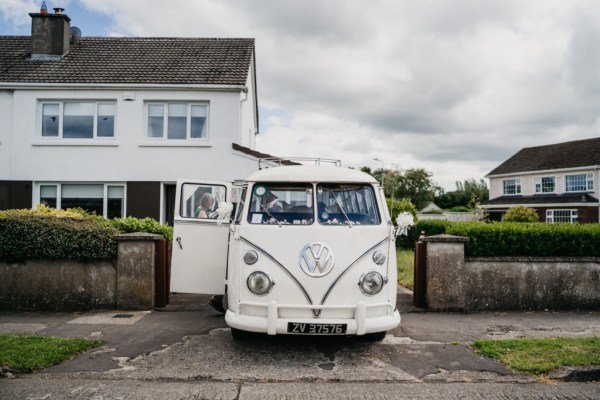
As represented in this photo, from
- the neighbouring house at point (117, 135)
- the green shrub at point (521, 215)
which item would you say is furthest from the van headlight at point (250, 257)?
the green shrub at point (521, 215)

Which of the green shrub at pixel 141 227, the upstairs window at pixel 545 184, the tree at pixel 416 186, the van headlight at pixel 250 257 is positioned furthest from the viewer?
the tree at pixel 416 186

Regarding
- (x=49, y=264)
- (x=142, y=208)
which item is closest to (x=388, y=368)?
Answer: (x=49, y=264)

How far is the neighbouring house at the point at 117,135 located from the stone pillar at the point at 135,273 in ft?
27.5

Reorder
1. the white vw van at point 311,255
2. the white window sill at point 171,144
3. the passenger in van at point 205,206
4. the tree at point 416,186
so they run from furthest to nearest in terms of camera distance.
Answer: the tree at point 416,186 < the white window sill at point 171,144 < the passenger in van at point 205,206 < the white vw van at point 311,255

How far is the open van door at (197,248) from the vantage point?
283 inches

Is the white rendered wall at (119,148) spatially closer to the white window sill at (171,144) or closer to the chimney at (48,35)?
the white window sill at (171,144)

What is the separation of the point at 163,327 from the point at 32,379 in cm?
239

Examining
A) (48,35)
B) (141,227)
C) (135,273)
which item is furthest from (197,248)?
(48,35)

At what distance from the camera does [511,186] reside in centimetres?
4997

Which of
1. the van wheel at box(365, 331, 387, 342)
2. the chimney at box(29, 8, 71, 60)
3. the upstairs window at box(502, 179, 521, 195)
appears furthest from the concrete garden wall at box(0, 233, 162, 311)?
the upstairs window at box(502, 179, 521, 195)

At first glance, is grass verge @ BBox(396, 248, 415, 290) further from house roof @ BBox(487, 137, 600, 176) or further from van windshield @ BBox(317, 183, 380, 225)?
house roof @ BBox(487, 137, 600, 176)

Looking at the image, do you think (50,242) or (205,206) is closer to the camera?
(205,206)

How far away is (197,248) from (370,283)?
279 cm

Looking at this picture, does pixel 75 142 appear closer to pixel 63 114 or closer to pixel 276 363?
pixel 63 114
